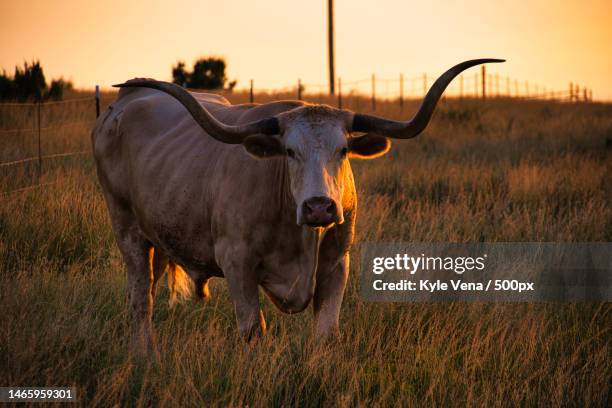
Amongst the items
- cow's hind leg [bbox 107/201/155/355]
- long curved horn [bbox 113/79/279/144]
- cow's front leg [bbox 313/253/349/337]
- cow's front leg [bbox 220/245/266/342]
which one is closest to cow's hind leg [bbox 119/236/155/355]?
cow's hind leg [bbox 107/201/155/355]

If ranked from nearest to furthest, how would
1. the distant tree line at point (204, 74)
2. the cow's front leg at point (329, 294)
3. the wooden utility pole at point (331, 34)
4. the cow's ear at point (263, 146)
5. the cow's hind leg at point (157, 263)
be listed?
the cow's ear at point (263, 146)
the cow's front leg at point (329, 294)
the cow's hind leg at point (157, 263)
the distant tree line at point (204, 74)
the wooden utility pole at point (331, 34)

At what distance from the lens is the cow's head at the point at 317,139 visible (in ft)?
14.0

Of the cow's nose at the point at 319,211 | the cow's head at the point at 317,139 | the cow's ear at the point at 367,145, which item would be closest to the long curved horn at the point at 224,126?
the cow's head at the point at 317,139

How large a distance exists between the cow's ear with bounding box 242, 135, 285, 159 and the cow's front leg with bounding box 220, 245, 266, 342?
1.81 ft

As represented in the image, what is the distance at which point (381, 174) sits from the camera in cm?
1139

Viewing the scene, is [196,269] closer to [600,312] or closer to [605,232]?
[600,312]

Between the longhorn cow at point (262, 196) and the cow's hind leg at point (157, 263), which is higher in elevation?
the longhorn cow at point (262, 196)

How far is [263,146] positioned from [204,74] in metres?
23.7

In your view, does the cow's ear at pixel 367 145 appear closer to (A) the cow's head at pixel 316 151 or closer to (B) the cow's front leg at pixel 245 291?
(A) the cow's head at pixel 316 151

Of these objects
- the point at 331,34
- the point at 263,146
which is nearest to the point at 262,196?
the point at 263,146

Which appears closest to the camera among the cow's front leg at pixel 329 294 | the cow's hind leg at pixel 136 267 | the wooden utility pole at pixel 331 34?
the cow's front leg at pixel 329 294

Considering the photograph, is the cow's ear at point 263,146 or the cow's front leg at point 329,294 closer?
the cow's ear at point 263,146

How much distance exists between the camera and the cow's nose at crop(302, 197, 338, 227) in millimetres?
4160

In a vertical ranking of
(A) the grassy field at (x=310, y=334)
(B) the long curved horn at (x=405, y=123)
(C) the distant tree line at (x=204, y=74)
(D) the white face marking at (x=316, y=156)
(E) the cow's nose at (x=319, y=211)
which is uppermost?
(C) the distant tree line at (x=204, y=74)
